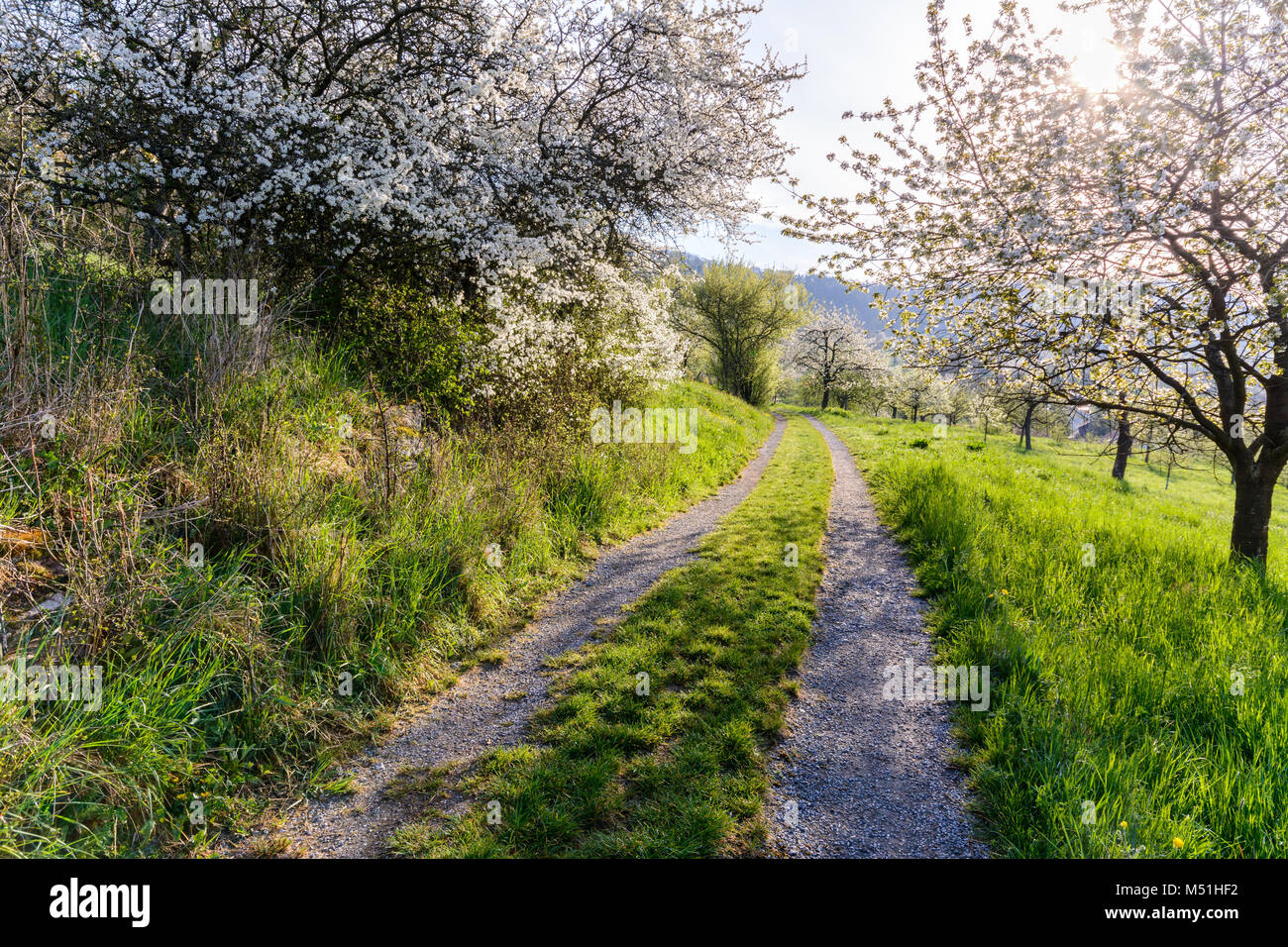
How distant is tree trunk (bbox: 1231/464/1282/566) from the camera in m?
7.16

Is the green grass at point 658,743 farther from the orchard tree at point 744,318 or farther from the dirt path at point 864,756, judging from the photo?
the orchard tree at point 744,318

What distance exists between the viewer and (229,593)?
3717mm

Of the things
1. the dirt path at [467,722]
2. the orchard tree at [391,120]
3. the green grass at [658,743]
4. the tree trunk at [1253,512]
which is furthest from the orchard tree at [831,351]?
the green grass at [658,743]

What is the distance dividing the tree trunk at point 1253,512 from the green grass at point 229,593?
10.0 meters

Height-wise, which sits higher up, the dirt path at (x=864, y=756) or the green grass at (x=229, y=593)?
the green grass at (x=229, y=593)

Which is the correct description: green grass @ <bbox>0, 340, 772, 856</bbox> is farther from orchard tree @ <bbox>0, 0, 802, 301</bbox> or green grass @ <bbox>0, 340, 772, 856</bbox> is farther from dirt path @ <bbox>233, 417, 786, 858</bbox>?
orchard tree @ <bbox>0, 0, 802, 301</bbox>

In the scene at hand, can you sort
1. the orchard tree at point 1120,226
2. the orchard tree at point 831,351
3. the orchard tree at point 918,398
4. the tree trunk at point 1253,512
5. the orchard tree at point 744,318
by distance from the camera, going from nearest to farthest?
1. the orchard tree at point 1120,226
2. the tree trunk at point 1253,512
3. the orchard tree at point 744,318
4. the orchard tree at point 918,398
5. the orchard tree at point 831,351

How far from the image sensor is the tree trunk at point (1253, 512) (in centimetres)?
716

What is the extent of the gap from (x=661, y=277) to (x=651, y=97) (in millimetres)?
3889

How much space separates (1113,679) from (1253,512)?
5.76m

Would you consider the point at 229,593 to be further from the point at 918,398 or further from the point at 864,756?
the point at 918,398

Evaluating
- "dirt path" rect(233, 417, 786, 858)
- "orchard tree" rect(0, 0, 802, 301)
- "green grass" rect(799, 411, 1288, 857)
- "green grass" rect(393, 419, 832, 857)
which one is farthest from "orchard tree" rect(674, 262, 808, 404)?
"green grass" rect(393, 419, 832, 857)
